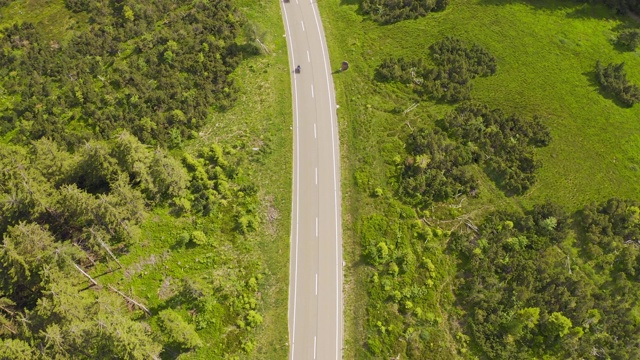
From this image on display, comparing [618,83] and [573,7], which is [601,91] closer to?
[618,83]

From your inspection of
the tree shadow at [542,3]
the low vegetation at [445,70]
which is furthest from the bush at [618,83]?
the low vegetation at [445,70]

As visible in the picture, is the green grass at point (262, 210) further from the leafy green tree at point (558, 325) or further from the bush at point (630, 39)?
the bush at point (630, 39)

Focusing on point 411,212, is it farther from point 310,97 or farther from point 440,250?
point 310,97

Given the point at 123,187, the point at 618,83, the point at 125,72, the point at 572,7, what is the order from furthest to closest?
1. the point at 572,7
2. the point at 125,72
3. the point at 618,83
4. the point at 123,187

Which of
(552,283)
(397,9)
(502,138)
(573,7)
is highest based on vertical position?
(397,9)

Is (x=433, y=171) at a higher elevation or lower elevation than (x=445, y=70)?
lower

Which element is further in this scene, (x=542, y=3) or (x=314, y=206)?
(x=542, y=3)

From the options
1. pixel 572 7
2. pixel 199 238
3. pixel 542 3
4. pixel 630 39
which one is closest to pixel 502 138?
pixel 630 39
